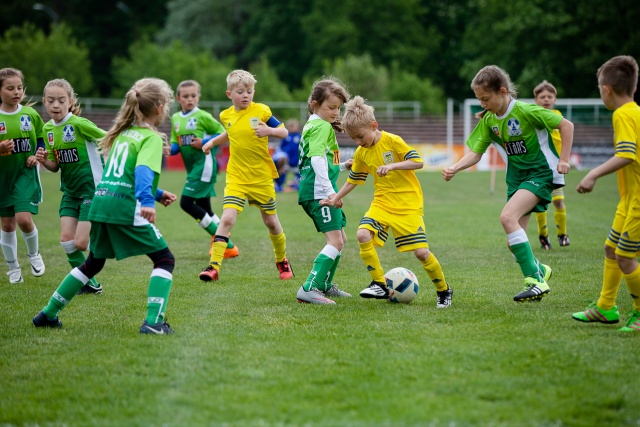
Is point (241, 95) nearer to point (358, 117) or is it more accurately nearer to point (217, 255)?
point (217, 255)

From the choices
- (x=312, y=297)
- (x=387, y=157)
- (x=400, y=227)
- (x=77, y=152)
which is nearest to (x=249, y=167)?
(x=77, y=152)

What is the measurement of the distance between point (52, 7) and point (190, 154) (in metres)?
55.8

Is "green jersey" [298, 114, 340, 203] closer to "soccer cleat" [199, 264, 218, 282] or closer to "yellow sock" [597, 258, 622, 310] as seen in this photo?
"soccer cleat" [199, 264, 218, 282]

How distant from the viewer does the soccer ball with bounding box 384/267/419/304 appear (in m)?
7.53

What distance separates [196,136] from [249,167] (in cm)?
262

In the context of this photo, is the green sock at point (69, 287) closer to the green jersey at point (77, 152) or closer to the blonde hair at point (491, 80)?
the green jersey at point (77, 152)

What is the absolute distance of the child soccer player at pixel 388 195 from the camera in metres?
7.19

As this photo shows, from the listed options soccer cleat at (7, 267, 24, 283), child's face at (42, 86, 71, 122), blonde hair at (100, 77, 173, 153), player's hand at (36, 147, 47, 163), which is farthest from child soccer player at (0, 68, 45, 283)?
blonde hair at (100, 77, 173, 153)

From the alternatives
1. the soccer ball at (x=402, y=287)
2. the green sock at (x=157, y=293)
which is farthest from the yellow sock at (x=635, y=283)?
the green sock at (x=157, y=293)

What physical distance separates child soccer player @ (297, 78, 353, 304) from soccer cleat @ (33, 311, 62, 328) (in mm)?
2199

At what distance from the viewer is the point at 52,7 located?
2447 inches

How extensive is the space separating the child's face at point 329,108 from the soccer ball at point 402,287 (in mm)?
1679

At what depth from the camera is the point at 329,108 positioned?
7.98 meters

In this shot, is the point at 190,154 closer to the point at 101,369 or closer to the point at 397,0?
the point at 101,369
